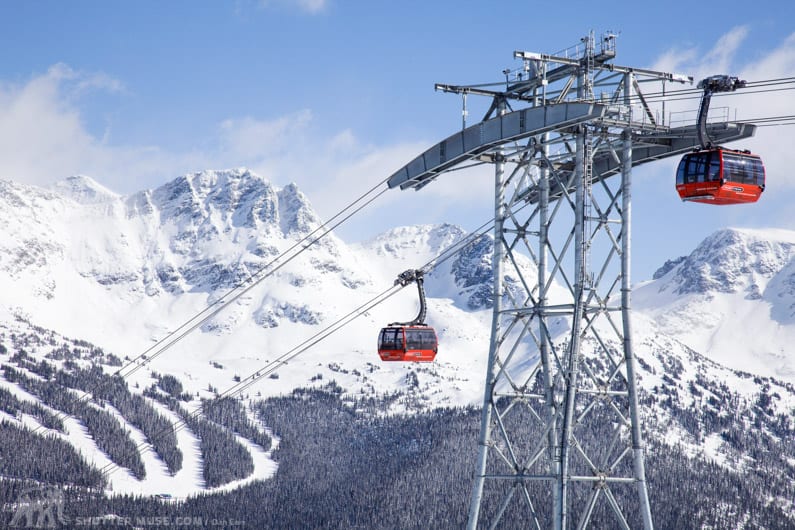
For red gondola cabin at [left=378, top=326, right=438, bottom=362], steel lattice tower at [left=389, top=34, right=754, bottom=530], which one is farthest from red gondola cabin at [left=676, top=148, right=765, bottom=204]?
red gondola cabin at [left=378, top=326, right=438, bottom=362]

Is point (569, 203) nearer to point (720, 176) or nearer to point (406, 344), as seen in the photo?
point (720, 176)

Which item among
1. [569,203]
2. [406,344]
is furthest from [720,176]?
[406,344]

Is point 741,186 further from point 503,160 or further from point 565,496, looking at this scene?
point 565,496

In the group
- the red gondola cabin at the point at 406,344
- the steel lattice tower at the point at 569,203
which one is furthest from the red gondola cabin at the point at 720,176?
the red gondola cabin at the point at 406,344

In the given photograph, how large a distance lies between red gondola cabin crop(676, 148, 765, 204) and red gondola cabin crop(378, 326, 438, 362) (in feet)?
73.1

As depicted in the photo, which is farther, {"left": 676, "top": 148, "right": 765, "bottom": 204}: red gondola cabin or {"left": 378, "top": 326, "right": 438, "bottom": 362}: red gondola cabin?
{"left": 378, "top": 326, "right": 438, "bottom": 362}: red gondola cabin

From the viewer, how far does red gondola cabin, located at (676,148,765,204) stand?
40344 mm

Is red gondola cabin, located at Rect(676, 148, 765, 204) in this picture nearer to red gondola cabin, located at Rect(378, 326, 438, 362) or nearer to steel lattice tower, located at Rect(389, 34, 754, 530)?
steel lattice tower, located at Rect(389, 34, 754, 530)

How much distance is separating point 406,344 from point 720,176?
24.5 meters

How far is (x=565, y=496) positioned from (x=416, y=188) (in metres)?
15.4

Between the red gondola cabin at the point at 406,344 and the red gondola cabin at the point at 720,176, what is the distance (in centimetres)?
2229

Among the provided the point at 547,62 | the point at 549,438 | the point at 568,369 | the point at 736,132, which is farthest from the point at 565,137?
the point at 549,438

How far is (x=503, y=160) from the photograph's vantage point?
4284 centimetres

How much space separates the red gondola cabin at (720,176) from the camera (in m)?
40.3
